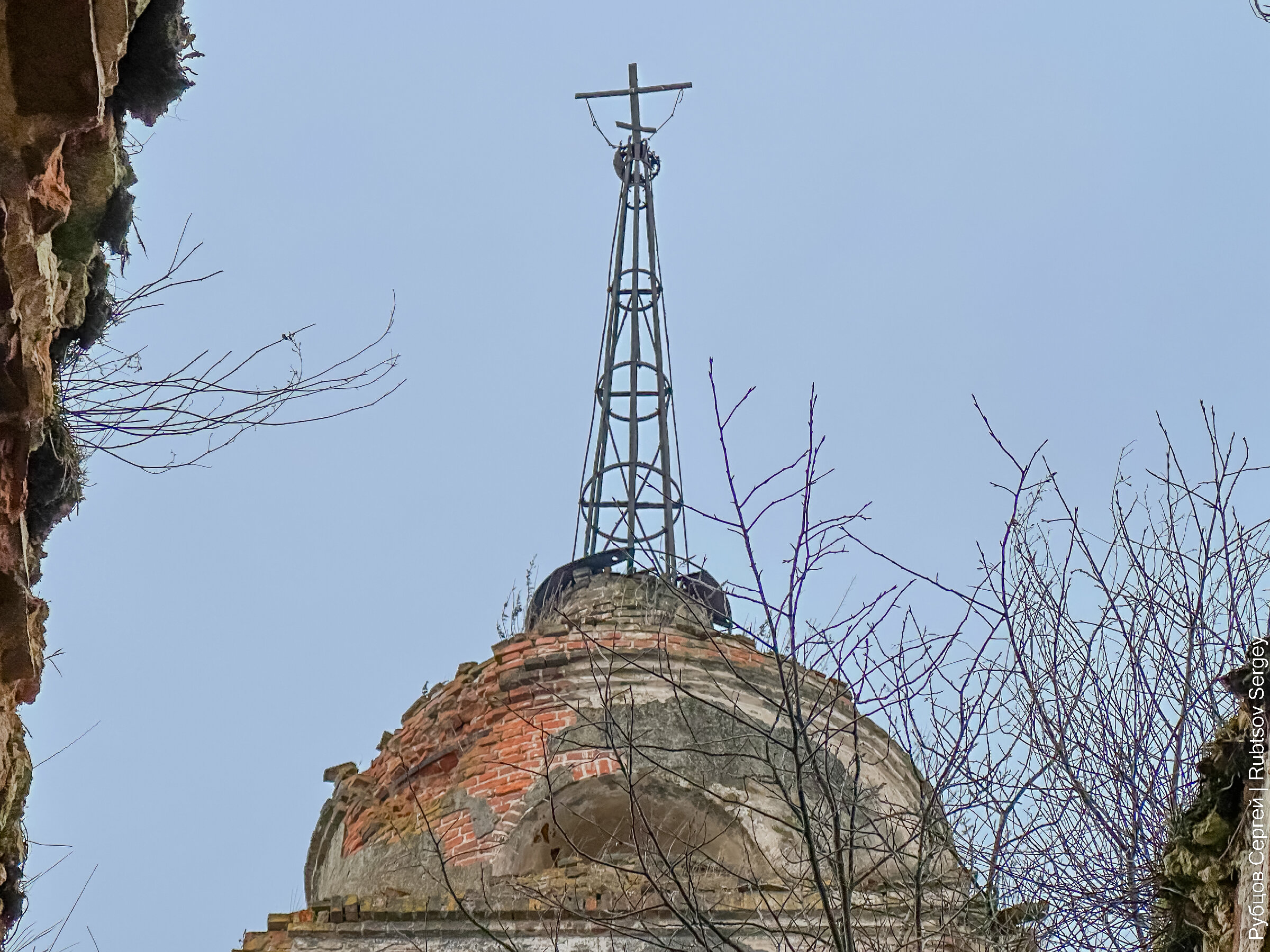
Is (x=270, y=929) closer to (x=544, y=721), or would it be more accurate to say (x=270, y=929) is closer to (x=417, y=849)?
(x=417, y=849)

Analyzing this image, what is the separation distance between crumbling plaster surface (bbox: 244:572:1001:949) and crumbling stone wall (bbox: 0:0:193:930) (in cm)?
497

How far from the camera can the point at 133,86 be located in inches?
188

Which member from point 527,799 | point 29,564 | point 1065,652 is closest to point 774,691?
point 527,799

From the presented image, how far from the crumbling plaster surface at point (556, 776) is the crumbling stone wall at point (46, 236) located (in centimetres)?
497

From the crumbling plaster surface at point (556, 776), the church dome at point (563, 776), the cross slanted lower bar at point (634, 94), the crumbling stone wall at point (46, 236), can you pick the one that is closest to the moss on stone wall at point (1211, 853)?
the crumbling stone wall at point (46, 236)

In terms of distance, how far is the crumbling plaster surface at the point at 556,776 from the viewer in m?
10.2

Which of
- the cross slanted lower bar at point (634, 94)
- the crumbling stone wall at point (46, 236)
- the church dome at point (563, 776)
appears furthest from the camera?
the cross slanted lower bar at point (634, 94)

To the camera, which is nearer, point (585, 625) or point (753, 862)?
point (753, 862)

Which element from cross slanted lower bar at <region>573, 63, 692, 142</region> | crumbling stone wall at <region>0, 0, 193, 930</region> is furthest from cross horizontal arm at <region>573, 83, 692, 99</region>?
crumbling stone wall at <region>0, 0, 193, 930</region>

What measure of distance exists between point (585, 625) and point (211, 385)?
6.71 meters

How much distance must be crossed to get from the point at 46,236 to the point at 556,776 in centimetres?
730

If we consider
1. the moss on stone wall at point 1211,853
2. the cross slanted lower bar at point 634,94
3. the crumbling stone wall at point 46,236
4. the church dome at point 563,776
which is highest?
the cross slanted lower bar at point 634,94

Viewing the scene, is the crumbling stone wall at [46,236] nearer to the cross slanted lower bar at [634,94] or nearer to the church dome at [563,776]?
the church dome at [563,776]

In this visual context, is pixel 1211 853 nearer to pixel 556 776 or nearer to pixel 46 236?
pixel 46 236
